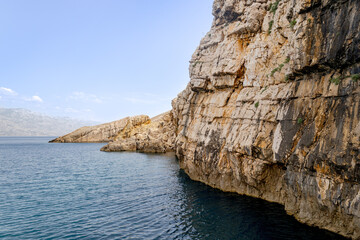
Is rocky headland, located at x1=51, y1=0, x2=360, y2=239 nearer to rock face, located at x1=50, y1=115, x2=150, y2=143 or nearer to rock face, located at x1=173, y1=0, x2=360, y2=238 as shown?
rock face, located at x1=173, y1=0, x2=360, y2=238

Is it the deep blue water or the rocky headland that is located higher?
the rocky headland

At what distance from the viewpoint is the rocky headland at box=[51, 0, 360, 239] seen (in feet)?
57.1

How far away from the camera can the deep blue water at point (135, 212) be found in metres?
19.6

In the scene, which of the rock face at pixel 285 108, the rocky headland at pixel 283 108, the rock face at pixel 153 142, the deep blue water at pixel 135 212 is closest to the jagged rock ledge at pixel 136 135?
the rock face at pixel 153 142

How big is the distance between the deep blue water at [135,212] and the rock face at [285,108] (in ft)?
7.82

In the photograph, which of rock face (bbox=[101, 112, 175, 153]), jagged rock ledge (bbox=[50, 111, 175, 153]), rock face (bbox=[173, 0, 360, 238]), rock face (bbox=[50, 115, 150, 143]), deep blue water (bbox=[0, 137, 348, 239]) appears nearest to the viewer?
rock face (bbox=[173, 0, 360, 238])

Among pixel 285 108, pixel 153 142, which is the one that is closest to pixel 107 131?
pixel 153 142

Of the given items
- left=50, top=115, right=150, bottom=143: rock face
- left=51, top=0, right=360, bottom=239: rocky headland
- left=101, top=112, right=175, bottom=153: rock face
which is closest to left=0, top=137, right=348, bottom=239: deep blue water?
left=51, top=0, right=360, bottom=239: rocky headland

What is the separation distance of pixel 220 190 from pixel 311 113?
16.4 metres

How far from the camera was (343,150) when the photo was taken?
17.0m

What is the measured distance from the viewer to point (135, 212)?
2442 cm

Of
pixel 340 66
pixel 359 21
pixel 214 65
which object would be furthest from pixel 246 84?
pixel 359 21

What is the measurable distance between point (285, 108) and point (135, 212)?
18.3 metres

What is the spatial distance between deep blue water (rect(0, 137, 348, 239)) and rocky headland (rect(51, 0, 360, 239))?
8.50ft
